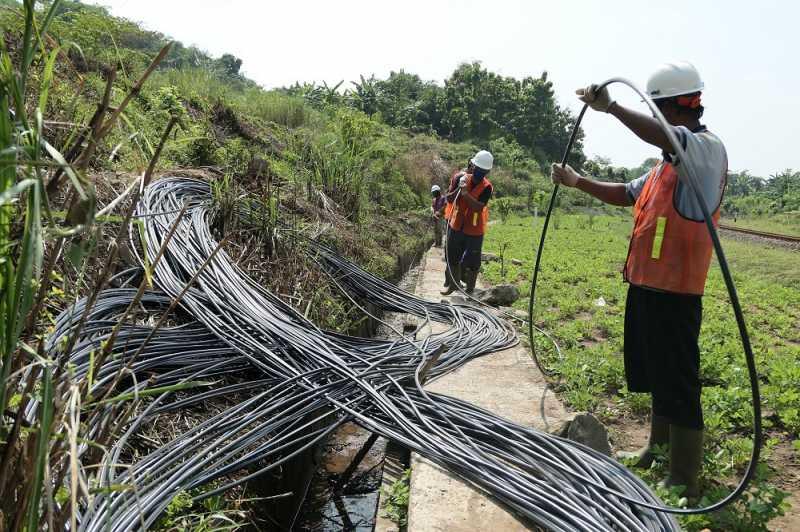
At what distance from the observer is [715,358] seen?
4.38 m

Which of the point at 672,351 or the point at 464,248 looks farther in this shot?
the point at 464,248

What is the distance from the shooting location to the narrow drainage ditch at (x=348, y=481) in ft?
10.6

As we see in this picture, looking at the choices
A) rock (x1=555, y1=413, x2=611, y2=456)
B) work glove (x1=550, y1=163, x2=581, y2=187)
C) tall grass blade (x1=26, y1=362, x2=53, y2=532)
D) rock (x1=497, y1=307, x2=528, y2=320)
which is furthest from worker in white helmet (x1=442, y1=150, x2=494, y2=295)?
tall grass blade (x1=26, y1=362, x2=53, y2=532)

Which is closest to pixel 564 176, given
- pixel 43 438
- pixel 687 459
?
pixel 687 459

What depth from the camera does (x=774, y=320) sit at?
651cm

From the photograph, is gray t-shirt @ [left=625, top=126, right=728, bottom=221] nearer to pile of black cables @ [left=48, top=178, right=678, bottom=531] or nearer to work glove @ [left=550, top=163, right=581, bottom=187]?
work glove @ [left=550, top=163, right=581, bottom=187]

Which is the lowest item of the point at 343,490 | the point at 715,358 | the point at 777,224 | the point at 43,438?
the point at 343,490

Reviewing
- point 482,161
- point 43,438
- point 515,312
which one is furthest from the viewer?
→ point 482,161

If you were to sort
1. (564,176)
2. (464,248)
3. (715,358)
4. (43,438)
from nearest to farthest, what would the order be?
(43,438) → (564,176) → (715,358) → (464,248)

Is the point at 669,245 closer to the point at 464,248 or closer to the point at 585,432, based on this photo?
the point at 585,432

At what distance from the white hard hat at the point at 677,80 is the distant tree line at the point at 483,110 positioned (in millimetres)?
29701

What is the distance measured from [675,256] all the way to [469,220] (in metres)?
4.22

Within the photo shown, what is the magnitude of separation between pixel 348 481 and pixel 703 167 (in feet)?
8.68

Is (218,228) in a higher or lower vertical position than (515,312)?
higher
